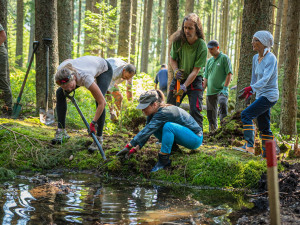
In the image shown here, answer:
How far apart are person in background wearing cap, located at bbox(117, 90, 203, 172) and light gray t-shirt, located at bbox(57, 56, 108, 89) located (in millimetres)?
→ 857

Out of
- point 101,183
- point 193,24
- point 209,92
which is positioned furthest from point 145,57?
point 101,183

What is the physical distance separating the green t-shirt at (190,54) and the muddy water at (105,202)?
2250 mm

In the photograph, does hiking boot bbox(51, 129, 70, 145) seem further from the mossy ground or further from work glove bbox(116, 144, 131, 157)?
work glove bbox(116, 144, 131, 157)

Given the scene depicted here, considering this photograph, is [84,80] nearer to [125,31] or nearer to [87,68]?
[87,68]

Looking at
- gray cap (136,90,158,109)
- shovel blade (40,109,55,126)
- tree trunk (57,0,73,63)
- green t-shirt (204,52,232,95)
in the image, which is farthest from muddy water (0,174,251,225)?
tree trunk (57,0,73,63)

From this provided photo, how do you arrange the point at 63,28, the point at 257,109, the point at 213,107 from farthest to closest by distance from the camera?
the point at 63,28, the point at 213,107, the point at 257,109

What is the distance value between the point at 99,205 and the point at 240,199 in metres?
1.74

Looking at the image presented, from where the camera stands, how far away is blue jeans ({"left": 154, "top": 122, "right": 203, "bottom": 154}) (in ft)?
14.0

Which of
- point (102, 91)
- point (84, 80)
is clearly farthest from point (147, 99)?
point (102, 91)

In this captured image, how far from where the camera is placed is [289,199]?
3.22 meters

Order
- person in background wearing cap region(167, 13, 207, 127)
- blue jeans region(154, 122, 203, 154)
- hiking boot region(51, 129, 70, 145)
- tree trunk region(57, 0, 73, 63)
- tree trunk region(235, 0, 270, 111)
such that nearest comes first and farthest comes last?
1. blue jeans region(154, 122, 203, 154)
2. person in background wearing cap region(167, 13, 207, 127)
3. hiking boot region(51, 129, 70, 145)
4. tree trunk region(235, 0, 270, 111)
5. tree trunk region(57, 0, 73, 63)

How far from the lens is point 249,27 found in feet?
21.2

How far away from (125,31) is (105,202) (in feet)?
25.1

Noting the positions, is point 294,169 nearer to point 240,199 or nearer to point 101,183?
point 240,199
